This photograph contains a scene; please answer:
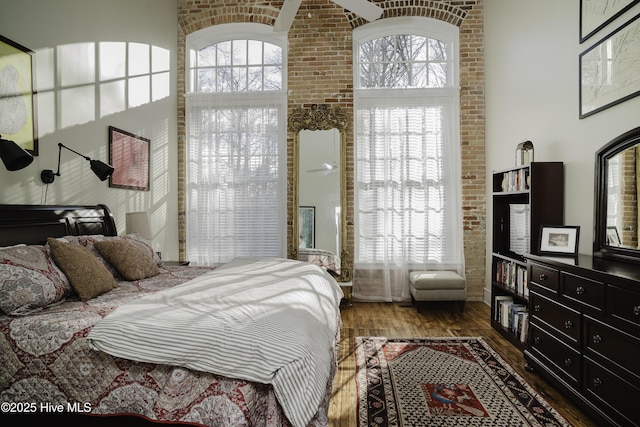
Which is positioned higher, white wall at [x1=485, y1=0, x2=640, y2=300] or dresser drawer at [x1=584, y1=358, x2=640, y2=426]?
white wall at [x1=485, y1=0, x2=640, y2=300]

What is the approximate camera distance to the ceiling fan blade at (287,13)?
126 inches

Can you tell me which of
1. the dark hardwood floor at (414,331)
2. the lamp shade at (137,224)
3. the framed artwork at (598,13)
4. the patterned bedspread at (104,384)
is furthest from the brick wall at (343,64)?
the patterned bedspread at (104,384)

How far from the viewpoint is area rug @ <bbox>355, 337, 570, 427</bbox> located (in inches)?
87.4

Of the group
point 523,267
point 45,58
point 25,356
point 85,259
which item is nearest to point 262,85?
point 45,58

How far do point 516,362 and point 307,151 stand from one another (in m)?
3.24

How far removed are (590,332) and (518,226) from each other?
166cm

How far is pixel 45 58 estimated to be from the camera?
3.00m

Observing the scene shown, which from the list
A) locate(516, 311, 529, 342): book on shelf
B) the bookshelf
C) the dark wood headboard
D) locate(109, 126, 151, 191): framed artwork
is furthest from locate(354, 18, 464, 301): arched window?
the dark wood headboard

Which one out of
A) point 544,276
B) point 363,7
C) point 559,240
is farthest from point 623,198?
point 363,7

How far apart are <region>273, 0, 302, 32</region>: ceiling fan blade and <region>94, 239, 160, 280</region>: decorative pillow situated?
2.33 meters

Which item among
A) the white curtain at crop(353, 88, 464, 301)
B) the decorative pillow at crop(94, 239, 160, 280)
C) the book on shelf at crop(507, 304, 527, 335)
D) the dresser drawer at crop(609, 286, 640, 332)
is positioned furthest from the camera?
the white curtain at crop(353, 88, 464, 301)

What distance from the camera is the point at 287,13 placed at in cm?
340

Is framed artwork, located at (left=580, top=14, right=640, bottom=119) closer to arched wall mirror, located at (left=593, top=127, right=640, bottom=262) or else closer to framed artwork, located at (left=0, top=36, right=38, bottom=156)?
arched wall mirror, located at (left=593, top=127, right=640, bottom=262)

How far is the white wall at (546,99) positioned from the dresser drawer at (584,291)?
61 centimetres
